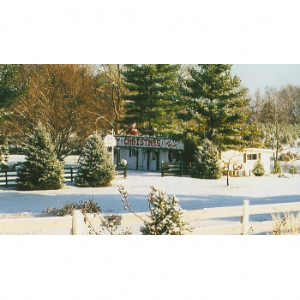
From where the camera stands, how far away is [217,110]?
7.72 metres

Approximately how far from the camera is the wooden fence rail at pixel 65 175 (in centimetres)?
716

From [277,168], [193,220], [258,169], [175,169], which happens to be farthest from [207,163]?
[277,168]

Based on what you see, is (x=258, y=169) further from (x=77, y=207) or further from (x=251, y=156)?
(x=77, y=207)

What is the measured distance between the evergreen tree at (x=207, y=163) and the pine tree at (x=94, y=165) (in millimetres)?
1442

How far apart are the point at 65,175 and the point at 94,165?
0.51 metres

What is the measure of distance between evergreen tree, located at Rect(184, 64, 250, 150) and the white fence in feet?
3.96

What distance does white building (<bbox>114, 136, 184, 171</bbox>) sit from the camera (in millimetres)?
7434

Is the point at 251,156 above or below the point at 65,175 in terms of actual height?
above

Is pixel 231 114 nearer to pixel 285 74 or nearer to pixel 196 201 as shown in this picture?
pixel 285 74

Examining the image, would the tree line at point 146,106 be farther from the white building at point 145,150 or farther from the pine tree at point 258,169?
the pine tree at point 258,169

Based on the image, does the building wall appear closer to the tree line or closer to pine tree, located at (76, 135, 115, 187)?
pine tree, located at (76, 135, 115, 187)

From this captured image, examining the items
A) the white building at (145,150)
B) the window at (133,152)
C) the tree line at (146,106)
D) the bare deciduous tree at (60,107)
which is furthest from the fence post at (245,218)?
the bare deciduous tree at (60,107)
